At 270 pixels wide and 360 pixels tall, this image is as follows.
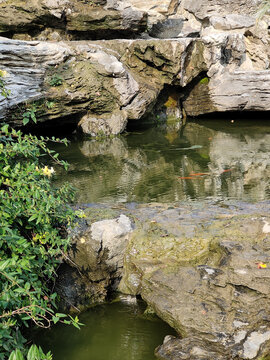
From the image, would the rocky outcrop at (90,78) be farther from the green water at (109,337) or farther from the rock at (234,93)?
the green water at (109,337)

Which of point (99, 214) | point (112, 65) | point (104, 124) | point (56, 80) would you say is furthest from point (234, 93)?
point (99, 214)

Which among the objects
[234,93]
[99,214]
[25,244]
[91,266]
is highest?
[234,93]

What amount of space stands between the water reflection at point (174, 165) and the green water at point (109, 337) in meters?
1.94

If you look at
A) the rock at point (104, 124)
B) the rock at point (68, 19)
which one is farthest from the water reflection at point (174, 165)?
the rock at point (68, 19)

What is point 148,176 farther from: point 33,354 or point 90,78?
point 33,354

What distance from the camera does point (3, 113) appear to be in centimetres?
785

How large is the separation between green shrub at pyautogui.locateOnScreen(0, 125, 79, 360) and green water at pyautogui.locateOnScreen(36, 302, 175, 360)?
0.74ft

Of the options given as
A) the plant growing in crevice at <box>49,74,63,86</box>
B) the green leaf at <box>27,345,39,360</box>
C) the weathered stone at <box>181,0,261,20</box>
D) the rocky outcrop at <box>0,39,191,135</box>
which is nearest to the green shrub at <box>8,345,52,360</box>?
the green leaf at <box>27,345,39,360</box>

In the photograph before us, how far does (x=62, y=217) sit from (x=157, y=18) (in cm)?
1133

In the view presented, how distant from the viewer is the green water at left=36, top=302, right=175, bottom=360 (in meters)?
3.14

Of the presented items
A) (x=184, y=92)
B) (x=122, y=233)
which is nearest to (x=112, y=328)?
(x=122, y=233)

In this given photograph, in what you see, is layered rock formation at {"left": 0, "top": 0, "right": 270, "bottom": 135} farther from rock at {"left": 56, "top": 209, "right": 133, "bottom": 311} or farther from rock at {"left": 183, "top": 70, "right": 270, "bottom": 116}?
rock at {"left": 56, "top": 209, "right": 133, "bottom": 311}

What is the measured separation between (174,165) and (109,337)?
13.1 ft

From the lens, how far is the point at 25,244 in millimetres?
2865
